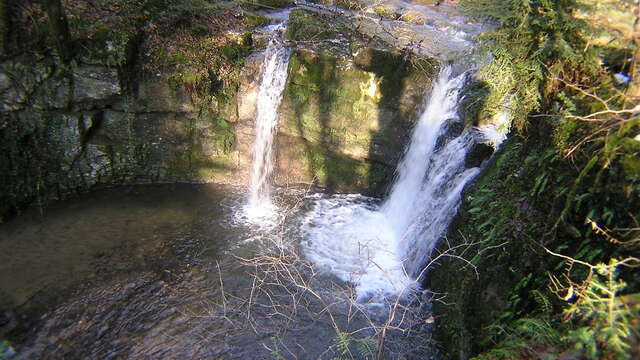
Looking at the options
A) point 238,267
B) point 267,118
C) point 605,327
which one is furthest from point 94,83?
point 605,327

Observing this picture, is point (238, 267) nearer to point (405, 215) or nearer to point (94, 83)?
point (405, 215)

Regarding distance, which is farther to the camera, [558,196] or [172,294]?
[172,294]

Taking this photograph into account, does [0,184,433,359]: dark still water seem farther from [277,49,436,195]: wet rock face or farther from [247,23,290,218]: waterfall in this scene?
[277,49,436,195]: wet rock face

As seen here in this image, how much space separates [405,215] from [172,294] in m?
4.61

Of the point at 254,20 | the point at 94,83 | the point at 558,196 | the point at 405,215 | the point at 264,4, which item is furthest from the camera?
the point at 264,4

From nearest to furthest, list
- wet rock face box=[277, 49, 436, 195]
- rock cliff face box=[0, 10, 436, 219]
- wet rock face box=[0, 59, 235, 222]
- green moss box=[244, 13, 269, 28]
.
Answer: wet rock face box=[0, 59, 235, 222] < rock cliff face box=[0, 10, 436, 219] < wet rock face box=[277, 49, 436, 195] < green moss box=[244, 13, 269, 28]

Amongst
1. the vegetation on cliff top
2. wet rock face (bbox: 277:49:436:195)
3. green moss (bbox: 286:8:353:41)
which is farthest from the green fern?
green moss (bbox: 286:8:353:41)

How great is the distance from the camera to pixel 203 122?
27.0 ft

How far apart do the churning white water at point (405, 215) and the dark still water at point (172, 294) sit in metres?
0.44

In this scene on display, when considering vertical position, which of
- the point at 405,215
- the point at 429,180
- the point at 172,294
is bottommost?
the point at 172,294

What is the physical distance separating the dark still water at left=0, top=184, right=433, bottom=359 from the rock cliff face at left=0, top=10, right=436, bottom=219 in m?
0.86

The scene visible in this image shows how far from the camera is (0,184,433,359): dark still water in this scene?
4.93m

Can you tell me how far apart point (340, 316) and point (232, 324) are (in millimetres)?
1632

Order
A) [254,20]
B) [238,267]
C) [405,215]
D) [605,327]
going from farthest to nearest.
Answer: [254,20] < [405,215] < [238,267] < [605,327]
